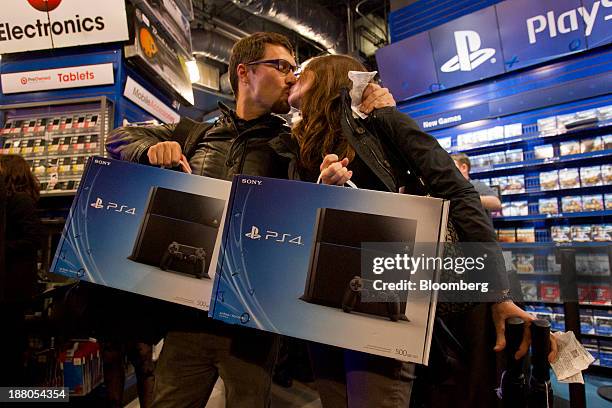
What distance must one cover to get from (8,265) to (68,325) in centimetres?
165

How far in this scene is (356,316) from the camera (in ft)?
2.68

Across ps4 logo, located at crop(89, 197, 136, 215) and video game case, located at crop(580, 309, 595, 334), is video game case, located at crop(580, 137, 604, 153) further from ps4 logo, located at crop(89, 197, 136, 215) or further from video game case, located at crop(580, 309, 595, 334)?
ps4 logo, located at crop(89, 197, 136, 215)

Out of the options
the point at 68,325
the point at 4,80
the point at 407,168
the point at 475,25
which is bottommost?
the point at 68,325

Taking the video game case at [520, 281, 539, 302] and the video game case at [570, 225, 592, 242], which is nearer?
the video game case at [520, 281, 539, 302]

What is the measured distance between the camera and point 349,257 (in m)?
0.86

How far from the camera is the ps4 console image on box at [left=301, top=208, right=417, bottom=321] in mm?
801

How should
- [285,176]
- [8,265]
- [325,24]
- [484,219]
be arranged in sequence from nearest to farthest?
[484,219] → [285,176] → [8,265] → [325,24]

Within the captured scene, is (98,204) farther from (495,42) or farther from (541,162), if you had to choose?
(495,42)

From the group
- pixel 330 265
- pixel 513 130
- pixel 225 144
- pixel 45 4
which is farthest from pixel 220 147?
pixel 513 130

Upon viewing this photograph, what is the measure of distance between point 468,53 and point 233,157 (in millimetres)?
4615

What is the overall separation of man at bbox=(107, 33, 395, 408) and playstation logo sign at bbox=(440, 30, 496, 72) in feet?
13.5

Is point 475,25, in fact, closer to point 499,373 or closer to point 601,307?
point 601,307

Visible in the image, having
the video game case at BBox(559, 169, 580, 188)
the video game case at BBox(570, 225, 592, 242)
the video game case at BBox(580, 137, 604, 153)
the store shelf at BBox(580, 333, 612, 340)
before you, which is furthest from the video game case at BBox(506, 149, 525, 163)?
the store shelf at BBox(580, 333, 612, 340)

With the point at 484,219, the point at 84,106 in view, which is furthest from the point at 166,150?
the point at 84,106
